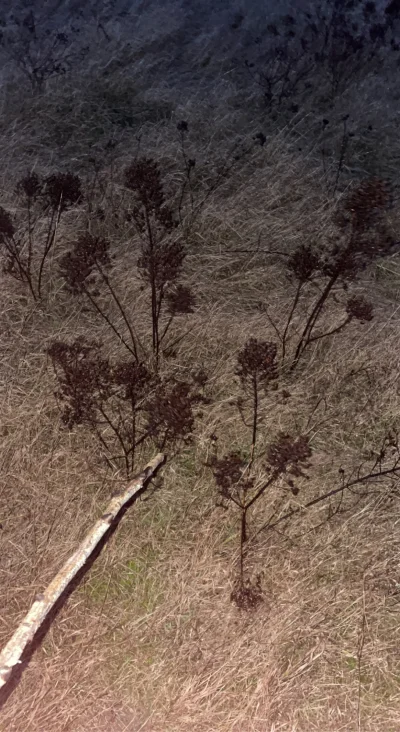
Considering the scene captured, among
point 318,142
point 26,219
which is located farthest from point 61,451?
point 318,142

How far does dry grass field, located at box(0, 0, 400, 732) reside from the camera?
7.07 feet

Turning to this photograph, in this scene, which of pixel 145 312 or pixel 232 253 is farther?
pixel 232 253

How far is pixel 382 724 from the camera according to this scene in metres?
2.06

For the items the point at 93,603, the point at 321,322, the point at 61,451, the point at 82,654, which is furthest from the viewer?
the point at 321,322

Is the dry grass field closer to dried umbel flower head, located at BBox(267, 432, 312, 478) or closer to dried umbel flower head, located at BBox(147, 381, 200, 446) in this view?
dried umbel flower head, located at BBox(147, 381, 200, 446)

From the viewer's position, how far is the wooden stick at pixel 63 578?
2.04m

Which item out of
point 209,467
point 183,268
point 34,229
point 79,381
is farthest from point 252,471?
point 34,229

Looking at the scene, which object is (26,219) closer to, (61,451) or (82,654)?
(61,451)

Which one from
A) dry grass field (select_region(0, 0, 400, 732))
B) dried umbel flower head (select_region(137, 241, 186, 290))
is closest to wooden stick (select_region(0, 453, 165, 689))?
dry grass field (select_region(0, 0, 400, 732))

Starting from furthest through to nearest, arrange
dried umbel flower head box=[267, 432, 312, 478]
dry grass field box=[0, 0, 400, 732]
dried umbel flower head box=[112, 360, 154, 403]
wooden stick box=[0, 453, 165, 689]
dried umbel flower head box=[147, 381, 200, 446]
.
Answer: dried umbel flower head box=[112, 360, 154, 403]
dried umbel flower head box=[147, 381, 200, 446]
dried umbel flower head box=[267, 432, 312, 478]
dry grass field box=[0, 0, 400, 732]
wooden stick box=[0, 453, 165, 689]

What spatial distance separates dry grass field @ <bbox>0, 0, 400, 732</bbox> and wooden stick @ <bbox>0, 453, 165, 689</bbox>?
11 centimetres

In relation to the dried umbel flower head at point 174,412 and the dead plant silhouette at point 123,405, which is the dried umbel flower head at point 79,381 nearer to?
the dead plant silhouette at point 123,405

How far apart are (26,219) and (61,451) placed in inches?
80.3

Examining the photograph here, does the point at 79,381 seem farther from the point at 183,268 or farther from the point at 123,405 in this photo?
the point at 183,268
